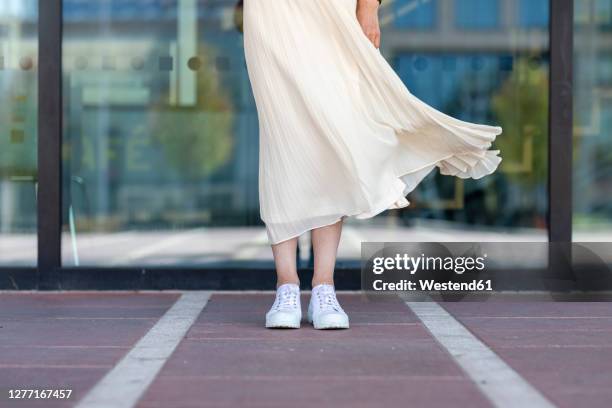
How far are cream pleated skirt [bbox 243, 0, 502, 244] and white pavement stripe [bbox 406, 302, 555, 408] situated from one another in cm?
44

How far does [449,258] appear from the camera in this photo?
16.3 feet

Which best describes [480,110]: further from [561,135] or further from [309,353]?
[309,353]

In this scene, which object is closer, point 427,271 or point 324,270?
point 324,270

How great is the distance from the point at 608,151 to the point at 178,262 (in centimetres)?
204

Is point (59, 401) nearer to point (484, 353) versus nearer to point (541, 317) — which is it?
point (484, 353)

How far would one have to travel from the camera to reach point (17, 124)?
4.96 meters

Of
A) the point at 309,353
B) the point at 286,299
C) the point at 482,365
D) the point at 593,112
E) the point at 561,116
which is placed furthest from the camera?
the point at 593,112

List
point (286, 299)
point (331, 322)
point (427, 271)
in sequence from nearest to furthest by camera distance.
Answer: point (331, 322)
point (286, 299)
point (427, 271)

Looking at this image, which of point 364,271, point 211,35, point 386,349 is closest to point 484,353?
point 386,349

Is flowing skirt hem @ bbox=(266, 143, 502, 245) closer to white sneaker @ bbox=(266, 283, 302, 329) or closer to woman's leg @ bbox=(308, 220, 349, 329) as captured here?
woman's leg @ bbox=(308, 220, 349, 329)

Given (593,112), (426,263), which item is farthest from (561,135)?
(426,263)

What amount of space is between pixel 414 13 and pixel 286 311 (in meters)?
1.97

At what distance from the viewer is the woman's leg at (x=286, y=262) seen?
3.61 m

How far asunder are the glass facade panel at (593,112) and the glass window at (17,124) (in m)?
2.46
